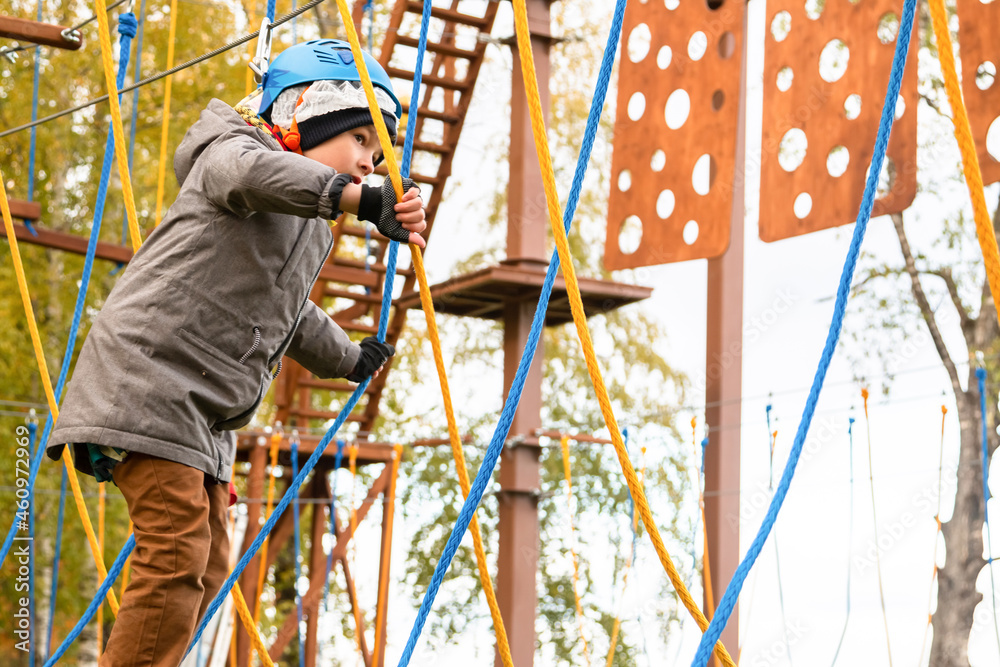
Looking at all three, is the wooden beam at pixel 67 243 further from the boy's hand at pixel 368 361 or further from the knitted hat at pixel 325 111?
the knitted hat at pixel 325 111

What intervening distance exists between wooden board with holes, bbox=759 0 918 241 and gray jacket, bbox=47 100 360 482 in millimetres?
2356

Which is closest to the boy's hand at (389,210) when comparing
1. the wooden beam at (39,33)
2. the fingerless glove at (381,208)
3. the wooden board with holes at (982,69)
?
the fingerless glove at (381,208)

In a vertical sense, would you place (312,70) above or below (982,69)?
below

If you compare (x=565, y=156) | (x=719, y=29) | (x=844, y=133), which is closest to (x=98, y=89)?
(x=565, y=156)

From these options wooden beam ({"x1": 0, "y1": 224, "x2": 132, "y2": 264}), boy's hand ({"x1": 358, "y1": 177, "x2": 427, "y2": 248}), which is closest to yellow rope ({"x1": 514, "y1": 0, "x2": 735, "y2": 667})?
boy's hand ({"x1": 358, "y1": 177, "x2": 427, "y2": 248})

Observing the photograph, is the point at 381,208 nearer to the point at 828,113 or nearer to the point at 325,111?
the point at 325,111

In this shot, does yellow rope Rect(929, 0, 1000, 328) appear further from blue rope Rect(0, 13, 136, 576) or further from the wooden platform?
the wooden platform

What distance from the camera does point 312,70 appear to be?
75.5 inches

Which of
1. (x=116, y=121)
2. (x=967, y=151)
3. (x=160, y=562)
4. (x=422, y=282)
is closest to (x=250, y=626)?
(x=160, y=562)

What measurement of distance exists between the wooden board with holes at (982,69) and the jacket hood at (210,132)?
2.34 m

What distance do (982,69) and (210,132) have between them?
2502 millimetres

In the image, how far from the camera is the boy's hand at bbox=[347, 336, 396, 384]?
87.6 inches

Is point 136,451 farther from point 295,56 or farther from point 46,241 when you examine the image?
point 46,241

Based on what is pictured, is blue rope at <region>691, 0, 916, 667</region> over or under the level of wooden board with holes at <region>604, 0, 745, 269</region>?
under
